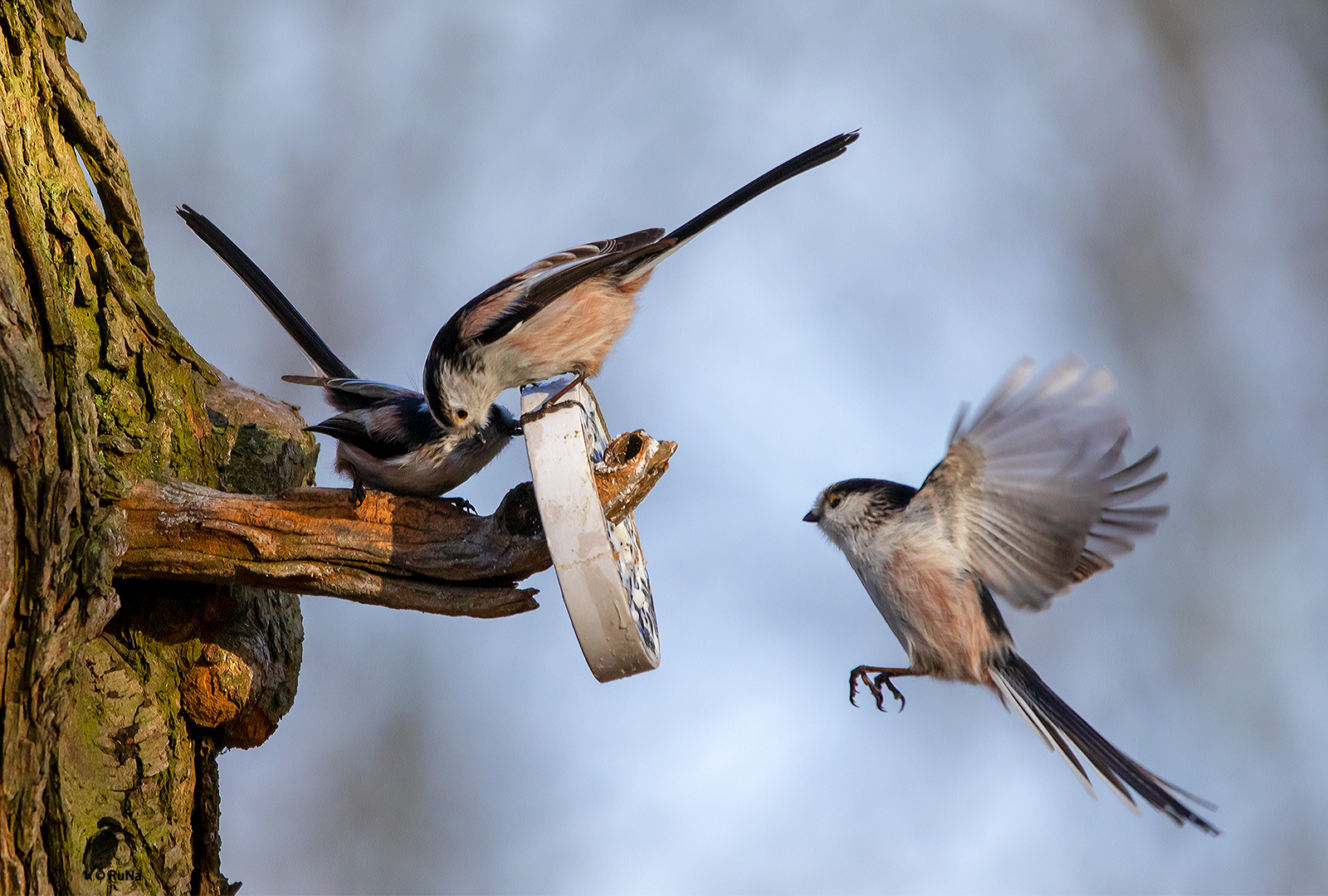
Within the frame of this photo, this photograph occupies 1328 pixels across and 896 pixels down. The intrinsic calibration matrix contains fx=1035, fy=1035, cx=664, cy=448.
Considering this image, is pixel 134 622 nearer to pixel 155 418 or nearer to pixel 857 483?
pixel 155 418

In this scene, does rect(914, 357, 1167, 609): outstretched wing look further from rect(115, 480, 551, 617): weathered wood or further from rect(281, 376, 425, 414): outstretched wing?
rect(281, 376, 425, 414): outstretched wing

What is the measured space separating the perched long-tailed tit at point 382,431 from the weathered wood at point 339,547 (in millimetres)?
490

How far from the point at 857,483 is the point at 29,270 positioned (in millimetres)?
1753

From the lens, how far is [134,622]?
182 cm

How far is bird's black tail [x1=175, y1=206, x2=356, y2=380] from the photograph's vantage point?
2.28 meters

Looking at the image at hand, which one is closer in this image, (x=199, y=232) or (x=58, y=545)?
(x=58, y=545)

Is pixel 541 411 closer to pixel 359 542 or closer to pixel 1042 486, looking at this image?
pixel 359 542

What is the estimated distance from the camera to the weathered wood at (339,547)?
1662mm

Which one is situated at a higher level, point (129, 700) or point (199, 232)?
point (199, 232)

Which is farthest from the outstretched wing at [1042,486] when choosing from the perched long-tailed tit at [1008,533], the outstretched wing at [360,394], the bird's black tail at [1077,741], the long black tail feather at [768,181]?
the outstretched wing at [360,394]

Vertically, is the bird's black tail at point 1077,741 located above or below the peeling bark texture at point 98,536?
below

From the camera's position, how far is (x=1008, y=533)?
2225 millimetres

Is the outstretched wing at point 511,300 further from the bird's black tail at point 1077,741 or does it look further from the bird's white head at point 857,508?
the bird's black tail at point 1077,741

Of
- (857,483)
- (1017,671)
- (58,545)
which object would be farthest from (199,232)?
(1017,671)
